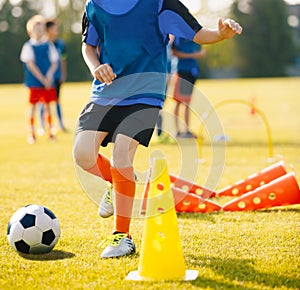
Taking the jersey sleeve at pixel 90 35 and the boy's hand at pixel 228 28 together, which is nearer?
the boy's hand at pixel 228 28

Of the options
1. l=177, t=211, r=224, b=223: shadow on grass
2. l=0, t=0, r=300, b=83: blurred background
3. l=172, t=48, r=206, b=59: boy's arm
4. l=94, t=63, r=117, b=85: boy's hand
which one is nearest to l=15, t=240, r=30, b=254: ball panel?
l=94, t=63, r=117, b=85: boy's hand

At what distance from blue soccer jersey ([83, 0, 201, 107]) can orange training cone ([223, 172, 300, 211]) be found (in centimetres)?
156

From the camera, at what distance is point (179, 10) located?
4.31 m

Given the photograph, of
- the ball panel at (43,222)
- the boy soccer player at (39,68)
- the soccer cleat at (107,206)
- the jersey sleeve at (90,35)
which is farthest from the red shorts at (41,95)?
the ball panel at (43,222)

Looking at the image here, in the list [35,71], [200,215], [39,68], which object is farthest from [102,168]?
[39,68]

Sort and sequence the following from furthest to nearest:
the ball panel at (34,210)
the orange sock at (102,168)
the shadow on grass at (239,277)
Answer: the orange sock at (102,168) < the ball panel at (34,210) < the shadow on grass at (239,277)

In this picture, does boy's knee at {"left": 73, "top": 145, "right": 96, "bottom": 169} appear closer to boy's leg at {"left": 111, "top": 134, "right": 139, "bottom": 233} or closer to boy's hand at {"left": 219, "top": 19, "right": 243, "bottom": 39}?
boy's leg at {"left": 111, "top": 134, "right": 139, "bottom": 233}

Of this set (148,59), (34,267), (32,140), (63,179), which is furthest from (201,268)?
(32,140)

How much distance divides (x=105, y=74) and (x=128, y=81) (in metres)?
0.25

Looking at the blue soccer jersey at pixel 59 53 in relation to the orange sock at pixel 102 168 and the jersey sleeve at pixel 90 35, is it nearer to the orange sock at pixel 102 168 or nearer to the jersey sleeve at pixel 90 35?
the orange sock at pixel 102 168

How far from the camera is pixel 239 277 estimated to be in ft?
11.9

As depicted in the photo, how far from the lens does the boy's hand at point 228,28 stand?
399 centimetres

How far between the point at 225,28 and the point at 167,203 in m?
1.20

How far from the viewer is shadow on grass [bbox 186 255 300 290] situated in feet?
11.4
